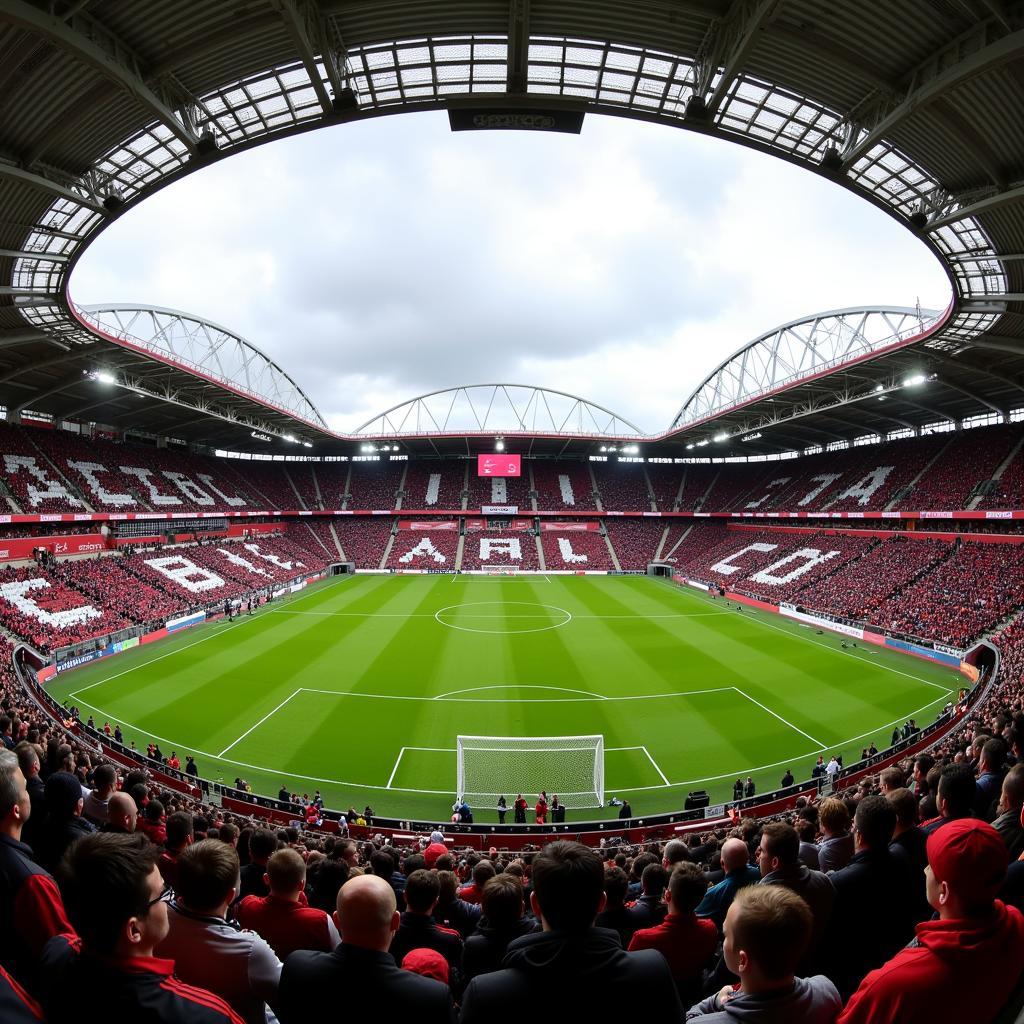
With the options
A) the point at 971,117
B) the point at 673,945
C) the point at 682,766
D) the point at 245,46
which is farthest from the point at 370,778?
the point at 971,117

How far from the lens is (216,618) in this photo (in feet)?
125

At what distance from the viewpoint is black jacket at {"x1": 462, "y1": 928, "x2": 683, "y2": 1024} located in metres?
2.08

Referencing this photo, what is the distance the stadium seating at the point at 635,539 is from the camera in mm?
64062

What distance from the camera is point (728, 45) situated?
1062cm

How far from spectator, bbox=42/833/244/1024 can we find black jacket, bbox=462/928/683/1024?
1023mm

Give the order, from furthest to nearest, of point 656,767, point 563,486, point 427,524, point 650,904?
point 563,486
point 427,524
point 656,767
point 650,904

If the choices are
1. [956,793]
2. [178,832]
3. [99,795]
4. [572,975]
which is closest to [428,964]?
[572,975]

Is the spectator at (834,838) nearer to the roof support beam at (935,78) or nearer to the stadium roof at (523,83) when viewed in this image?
the stadium roof at (523,83)

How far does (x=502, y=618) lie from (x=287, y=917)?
35103mm

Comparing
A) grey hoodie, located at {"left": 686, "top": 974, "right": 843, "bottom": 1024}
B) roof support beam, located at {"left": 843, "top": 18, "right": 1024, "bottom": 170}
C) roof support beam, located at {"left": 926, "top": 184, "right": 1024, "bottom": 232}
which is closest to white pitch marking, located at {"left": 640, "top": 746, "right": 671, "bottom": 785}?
grey hoodie, located at {"left": 686, "top": 974, "right": 843, "bottom": 1024}

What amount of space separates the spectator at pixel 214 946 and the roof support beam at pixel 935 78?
1597 cm

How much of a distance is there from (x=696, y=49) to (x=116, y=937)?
49.4 ft

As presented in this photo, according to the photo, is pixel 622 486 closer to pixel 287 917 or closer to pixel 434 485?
pixel 434 485

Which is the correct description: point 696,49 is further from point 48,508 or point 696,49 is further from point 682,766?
point 48,508
